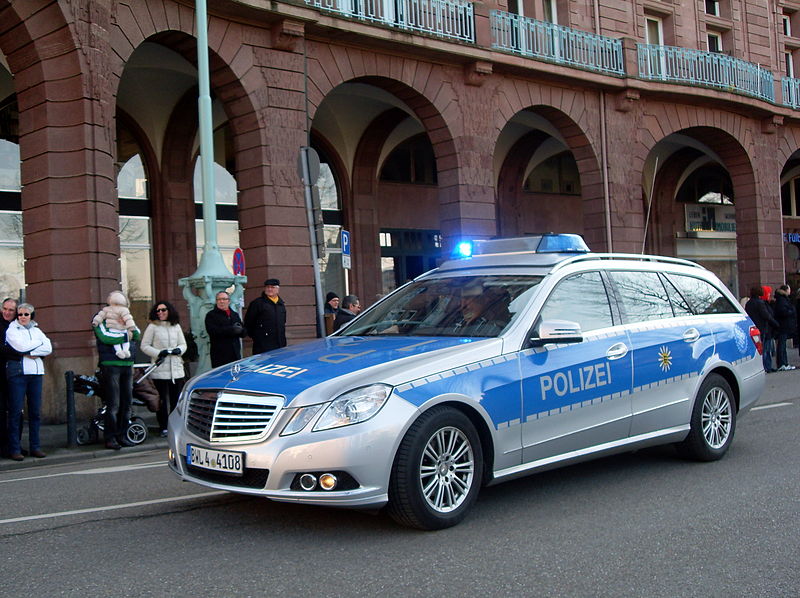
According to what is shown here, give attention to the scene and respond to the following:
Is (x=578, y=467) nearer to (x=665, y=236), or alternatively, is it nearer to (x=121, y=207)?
(x=121, y=207)

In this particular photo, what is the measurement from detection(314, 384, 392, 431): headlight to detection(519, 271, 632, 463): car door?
3.67 ft

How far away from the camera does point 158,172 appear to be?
21.2m

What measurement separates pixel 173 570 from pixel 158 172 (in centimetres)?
1780

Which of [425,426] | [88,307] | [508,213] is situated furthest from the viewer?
[508,213]

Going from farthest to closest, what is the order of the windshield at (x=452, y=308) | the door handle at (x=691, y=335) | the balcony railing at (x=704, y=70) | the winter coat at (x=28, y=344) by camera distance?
the balcony railing at (x=704, y=70) → the winter coat at (x=28, y=344) → the door handle at (x=691, y=335) → the windshield at (x=452, y=308)

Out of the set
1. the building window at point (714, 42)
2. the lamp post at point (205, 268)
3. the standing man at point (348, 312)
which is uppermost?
the building window at point (714, 42)

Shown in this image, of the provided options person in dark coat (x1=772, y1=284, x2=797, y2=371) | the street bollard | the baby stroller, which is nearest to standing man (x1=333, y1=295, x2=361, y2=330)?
the baby stroller

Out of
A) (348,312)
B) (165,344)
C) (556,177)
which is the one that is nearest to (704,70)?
(556,177)

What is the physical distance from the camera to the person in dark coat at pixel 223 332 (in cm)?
1136

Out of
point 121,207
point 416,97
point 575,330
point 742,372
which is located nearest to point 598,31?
point 416,97

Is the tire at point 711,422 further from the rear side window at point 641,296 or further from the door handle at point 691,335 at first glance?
the rear side window at point 641,296

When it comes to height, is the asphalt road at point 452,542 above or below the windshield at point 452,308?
below

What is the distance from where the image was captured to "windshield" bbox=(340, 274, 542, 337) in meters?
6.06

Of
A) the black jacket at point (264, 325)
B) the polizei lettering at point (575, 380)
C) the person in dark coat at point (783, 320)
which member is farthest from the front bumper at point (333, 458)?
the person in dark coat at point (783, 320)
